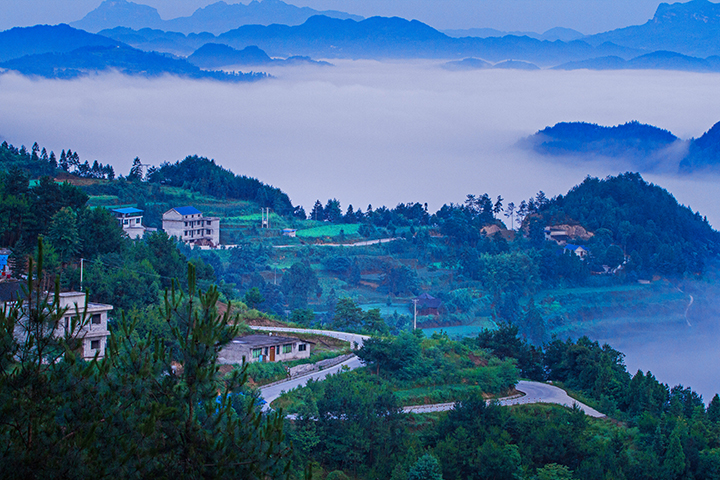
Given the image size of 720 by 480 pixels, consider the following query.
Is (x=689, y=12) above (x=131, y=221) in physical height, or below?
above

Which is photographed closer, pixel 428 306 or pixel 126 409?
pixel 126 409

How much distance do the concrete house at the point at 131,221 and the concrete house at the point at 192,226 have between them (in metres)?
1.37

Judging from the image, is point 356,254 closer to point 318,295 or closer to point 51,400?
point 318,295

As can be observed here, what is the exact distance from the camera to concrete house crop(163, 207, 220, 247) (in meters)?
34.3

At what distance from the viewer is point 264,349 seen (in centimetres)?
1636

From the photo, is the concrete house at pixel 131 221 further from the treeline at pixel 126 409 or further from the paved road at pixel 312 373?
the treeline at pixel 126 409

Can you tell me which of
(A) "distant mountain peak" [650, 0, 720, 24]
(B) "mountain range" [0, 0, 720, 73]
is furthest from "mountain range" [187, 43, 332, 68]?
(A) "distant mountain peak" [650, 0, 720, 24]

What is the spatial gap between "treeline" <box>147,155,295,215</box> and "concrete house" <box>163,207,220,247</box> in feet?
18.0

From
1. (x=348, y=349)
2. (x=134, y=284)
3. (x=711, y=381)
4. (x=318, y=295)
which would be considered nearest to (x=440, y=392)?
(x=348, y=349)

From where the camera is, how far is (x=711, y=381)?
3350 centimetres

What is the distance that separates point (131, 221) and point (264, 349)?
59.6 ft

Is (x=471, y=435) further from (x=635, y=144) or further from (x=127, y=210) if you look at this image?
(x=635, y=144)

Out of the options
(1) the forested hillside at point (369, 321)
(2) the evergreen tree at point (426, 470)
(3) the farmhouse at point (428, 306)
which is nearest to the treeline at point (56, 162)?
(1) the forested hillside at point (369, 321)

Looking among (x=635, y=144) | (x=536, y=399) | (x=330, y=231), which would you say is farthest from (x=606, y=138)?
(x=536, y=399)
